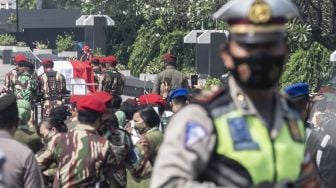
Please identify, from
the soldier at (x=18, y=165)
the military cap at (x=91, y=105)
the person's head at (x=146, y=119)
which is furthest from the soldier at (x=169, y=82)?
the soldier at (x=18, y=165)

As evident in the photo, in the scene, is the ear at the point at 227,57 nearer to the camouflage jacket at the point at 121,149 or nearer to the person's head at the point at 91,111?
the person's head at the point at 91,111

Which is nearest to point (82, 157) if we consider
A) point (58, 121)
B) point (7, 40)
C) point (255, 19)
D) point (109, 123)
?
point (109, 123)

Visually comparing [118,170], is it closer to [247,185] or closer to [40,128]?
[40,128]

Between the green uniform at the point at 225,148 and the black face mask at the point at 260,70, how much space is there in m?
0.07

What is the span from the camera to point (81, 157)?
729 cm

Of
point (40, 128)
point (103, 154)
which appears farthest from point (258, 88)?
point (40, 128)

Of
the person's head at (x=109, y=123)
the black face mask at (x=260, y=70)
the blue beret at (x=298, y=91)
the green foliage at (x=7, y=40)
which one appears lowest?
the green foliage at (x=7, y=40)

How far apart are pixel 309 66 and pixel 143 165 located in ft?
41.9

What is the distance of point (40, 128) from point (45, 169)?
2.36 metres

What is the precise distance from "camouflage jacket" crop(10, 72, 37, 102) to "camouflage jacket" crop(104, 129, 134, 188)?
9.03m

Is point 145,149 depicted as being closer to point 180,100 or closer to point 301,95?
point 301,95

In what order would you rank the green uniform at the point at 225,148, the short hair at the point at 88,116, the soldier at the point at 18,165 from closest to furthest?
the green uniform at the point at 225,148
the soldier at the point at 18,165
the short hair at the point at 88,116

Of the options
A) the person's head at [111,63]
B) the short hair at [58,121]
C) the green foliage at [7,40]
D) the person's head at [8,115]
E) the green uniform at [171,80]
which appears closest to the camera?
the person's head at [8,115]

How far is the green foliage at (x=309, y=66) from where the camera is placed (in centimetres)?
2100
